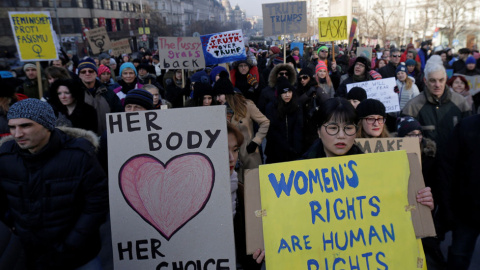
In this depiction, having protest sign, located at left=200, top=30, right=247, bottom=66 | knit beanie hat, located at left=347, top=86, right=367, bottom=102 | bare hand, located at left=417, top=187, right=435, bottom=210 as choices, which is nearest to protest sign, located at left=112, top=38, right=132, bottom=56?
protest sign, located at left=200, top=30, right=247, bottom=66

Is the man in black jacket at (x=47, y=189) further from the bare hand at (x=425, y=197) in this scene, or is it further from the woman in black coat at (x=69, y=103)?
the bare hand at (x=425, y=197)

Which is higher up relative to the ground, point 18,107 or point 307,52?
point 307,52

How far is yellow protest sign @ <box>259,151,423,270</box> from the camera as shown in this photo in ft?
5.91

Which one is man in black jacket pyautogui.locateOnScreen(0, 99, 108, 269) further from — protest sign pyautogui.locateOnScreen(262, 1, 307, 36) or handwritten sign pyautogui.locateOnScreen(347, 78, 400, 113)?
protest sign pyautogui.locateOnScreen(262, 1, 307, 36)

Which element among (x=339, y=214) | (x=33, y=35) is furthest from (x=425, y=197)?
(x=33, y=35)

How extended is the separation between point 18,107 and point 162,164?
0.91 m

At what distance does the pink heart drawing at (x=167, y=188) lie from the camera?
1.86 metres

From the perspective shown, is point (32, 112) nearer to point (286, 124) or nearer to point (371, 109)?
point (371, 109)

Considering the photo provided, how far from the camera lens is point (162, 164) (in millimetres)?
1869

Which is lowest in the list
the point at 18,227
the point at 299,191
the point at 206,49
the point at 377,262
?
the point at 377,262

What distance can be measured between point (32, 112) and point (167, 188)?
0.89 m

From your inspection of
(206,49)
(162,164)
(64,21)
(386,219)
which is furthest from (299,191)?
(64,21)

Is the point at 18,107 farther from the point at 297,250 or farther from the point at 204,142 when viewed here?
the point at 297,250

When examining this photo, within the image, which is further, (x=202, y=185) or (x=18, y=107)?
(x=18, y=107)
